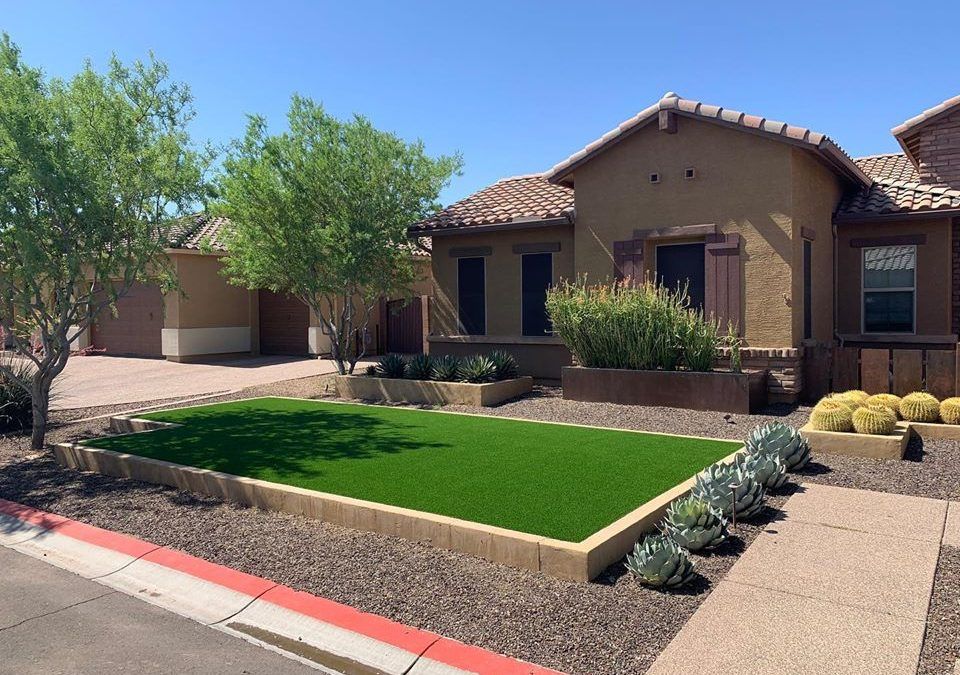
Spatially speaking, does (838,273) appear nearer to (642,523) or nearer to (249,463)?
(642,523)

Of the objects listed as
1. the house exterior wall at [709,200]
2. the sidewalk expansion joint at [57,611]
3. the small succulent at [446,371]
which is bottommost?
the sidewalk expansion joint at [57,611]

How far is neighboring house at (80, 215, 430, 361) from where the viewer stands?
2218cm

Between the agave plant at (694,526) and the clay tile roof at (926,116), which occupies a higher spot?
the clay tile roof at (926,116)

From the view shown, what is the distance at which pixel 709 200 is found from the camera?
12953mm

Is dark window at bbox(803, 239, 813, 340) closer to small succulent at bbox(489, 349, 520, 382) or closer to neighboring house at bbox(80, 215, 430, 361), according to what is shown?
small succulent at bbox(489, 349, 520, 382)

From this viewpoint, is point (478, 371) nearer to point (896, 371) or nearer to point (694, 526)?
point (896, 371)

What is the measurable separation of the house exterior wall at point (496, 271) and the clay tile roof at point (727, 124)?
1320 mm

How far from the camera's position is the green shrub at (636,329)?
39.8 ft

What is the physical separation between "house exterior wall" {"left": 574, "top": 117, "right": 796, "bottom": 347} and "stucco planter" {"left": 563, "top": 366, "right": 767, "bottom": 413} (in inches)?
57.1

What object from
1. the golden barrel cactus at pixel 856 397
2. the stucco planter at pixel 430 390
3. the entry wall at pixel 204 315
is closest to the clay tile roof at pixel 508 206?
the stucco planter at pixel 430 390

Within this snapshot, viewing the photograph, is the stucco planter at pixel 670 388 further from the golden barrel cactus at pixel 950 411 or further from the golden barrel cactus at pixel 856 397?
the golden barrel cactus at pixel 950 411

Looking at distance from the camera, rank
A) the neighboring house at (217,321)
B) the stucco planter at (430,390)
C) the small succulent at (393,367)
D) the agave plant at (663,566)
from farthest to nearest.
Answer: the neighboring house at (217,321)
the small succulent at (393,367)
the stucco planter at (430,390)
the agave plant at (663,566)

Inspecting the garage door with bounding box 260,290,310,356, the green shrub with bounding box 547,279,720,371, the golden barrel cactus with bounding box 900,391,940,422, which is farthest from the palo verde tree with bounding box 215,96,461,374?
the golden barrel cactus with bounding box 900,391,940,422

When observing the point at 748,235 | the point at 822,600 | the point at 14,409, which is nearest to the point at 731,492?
the point at 822,600
